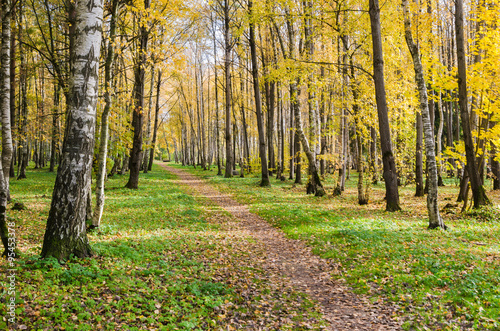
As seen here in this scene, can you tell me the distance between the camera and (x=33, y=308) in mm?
3814

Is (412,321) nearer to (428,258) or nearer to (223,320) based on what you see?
(428,258)

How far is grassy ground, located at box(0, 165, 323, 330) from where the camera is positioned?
401cm

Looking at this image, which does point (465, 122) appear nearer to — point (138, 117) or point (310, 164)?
point (310, 164)

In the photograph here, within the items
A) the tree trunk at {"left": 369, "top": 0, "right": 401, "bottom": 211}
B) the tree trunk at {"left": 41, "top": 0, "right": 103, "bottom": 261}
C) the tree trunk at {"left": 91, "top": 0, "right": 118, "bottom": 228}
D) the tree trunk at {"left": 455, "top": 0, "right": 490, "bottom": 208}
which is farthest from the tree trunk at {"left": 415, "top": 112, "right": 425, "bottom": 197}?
the tree trunk at {"left": 41, "top": 0, "right": 103, "bottom": 261}

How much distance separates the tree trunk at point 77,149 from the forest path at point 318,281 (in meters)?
4.05

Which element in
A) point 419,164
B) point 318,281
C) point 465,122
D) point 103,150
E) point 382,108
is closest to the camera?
point 318,281

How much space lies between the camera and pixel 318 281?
6352 mm

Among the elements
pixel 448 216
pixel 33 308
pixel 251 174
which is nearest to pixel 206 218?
pixel 33 308

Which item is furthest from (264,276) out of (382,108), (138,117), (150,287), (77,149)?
(138,117)

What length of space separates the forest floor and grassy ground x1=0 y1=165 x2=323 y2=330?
0.02 m

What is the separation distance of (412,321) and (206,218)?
319 inches

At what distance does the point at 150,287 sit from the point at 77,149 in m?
2.69

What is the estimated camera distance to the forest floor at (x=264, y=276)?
14.2ft

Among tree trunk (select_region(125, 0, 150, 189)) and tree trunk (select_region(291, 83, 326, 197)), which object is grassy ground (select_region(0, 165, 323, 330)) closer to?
tree trunk (select_region(125, 0, 150, 189))
